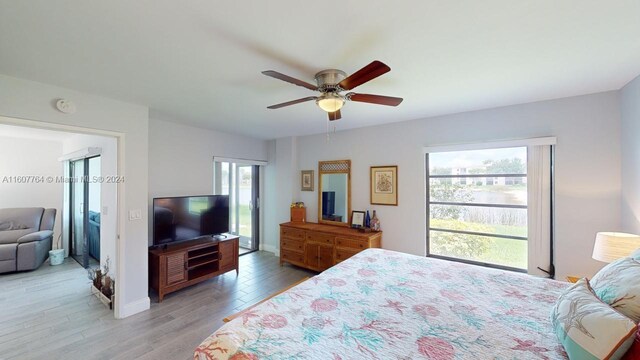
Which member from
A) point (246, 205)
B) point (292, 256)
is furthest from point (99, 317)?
point (246, 205)

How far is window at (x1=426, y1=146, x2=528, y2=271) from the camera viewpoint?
2988 millimetres

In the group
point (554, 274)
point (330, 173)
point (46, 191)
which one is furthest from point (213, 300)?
point (46, 191)

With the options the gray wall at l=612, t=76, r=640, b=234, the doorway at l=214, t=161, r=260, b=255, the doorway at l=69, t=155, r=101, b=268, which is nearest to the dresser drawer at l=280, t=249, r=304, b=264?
the doorway at l=214, t=161, r=260, b=255

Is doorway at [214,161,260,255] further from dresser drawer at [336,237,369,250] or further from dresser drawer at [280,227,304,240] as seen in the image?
dresser drawer at [336,237,369,250]

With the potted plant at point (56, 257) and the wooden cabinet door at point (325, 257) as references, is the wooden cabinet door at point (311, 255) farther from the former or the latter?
the potted plant at point (56, 257)

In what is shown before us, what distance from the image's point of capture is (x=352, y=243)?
364 cm

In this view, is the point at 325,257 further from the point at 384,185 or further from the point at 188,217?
the point at 188,217

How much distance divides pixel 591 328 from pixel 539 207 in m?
2.32

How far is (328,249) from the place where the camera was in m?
3.86

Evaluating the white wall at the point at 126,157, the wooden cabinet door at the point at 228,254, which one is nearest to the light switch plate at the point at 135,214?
the white wall at the point at 126,157

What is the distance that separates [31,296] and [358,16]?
16.0 feet

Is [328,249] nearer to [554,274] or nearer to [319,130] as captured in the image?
[319,130]

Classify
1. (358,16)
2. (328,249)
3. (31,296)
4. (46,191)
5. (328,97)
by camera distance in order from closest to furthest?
(358,16) < (328,97) < (31,296) < (328,249) < (46,191)

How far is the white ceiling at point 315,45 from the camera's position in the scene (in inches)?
51.0
